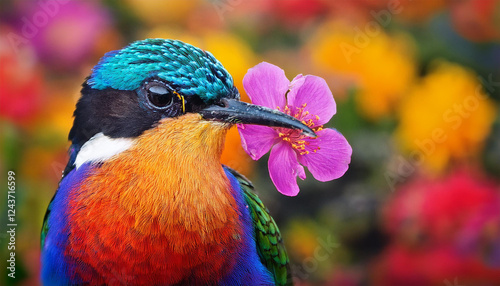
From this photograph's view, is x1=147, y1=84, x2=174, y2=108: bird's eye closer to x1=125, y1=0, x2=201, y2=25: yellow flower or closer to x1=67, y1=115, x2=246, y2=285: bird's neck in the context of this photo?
x1=67, y1=115, x2=246, y2=285: bird's neck

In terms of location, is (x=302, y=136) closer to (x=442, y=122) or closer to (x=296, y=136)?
(x=296, y=136)

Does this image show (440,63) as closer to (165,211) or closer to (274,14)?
(274,14)

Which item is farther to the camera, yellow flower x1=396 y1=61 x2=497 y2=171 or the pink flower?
yellow flower x1=396 y1=61 x2=497 y2=171

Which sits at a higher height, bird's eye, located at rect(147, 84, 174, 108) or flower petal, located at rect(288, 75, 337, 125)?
bird's eye, located at rect(147, 84, 174, 108)

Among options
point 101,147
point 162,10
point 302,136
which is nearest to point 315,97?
point 302,136

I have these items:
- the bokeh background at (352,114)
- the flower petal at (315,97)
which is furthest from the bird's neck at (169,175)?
the bokeh background at (352,114)

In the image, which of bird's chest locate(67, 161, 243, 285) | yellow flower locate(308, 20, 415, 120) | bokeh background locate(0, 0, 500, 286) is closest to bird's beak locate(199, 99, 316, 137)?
bird's chest locate(67, 161, 243, 285)

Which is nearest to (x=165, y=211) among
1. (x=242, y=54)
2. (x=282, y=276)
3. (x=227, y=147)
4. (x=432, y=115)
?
(x=282, y=276)
